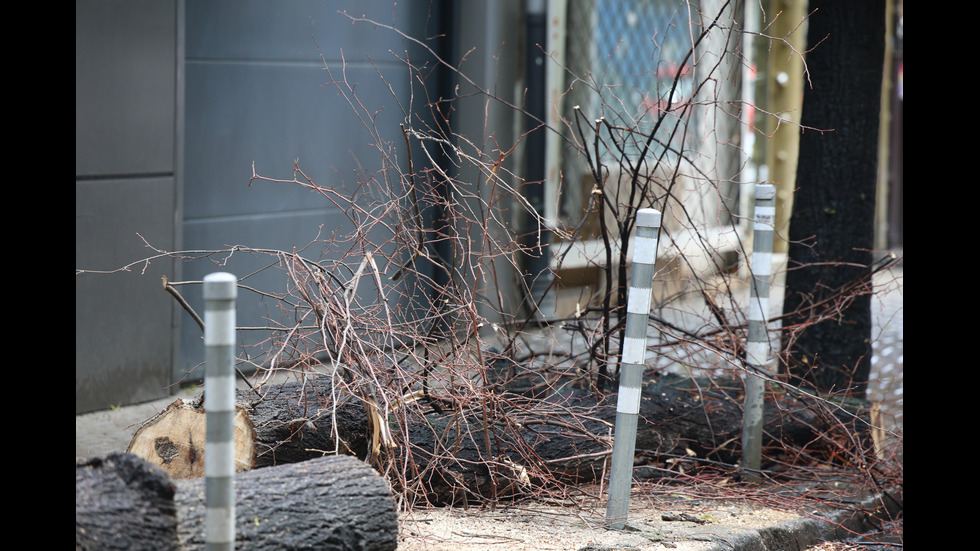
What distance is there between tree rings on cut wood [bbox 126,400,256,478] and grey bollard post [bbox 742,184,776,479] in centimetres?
243

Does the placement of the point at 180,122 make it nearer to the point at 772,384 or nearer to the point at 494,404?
the point at 494,404

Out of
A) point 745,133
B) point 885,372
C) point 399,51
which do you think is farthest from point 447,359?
point 745,133

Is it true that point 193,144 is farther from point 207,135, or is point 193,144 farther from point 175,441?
point 175,441

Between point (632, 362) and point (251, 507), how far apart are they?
1519 millimetres

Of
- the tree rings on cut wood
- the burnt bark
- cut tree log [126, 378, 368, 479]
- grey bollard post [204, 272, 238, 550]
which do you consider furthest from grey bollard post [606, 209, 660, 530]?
the burnt bark

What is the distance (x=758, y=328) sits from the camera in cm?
468

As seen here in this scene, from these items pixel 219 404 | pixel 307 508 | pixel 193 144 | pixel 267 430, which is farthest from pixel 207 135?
pixel 219 404

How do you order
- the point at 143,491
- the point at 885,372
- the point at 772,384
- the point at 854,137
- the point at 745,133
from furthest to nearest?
the point at 745,133 < the point at 885,372 < the point at 854,137 < the point at 772,384 < the point at 143,491

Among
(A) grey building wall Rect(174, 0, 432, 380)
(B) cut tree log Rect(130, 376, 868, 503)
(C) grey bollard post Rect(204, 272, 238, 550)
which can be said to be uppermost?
(A) grey building wall Rect(174, 0, 432, 380)

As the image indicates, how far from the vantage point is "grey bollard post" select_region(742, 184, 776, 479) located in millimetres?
4668

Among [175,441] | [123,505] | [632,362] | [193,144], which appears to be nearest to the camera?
[123,505]

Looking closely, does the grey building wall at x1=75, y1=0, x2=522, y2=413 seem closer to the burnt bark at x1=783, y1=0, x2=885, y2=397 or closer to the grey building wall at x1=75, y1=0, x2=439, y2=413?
the grey building wall at x1=75, y1=0, x2=439, y2=413

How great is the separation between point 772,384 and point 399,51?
3803mm
